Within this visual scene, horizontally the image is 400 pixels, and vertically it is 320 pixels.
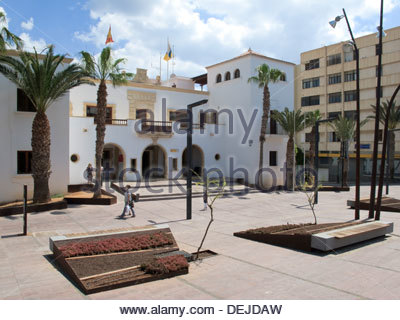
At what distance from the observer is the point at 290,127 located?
2859cm

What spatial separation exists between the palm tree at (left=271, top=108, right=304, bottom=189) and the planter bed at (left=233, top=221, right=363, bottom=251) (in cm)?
1802

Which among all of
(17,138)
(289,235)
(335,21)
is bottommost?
(289,235)

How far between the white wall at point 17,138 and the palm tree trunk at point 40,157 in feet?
6.52

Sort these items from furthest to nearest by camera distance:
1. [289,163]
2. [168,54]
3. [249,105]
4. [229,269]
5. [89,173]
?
1. [168,54]
2. [249,105]
3. [289,163]
4. [89,173]
5. [229,269]

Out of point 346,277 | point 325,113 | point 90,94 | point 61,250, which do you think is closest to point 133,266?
point 61,250

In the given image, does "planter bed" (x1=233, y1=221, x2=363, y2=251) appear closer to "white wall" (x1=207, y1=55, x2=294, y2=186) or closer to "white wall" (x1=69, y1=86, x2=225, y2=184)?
"white wall" (x1=69, y1=86, x2=225, y2=184)

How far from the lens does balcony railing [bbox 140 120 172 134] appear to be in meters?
26.3

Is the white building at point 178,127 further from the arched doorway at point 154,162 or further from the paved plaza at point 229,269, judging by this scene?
the paved plaza at point 229,269

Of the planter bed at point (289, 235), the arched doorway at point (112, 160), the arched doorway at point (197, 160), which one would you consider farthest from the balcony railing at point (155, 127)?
the planter bed at point (289, 235)

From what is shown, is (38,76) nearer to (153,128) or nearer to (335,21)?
(153,128)

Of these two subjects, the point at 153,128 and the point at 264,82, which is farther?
the point at 264,82

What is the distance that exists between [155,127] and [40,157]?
35.0 ft
